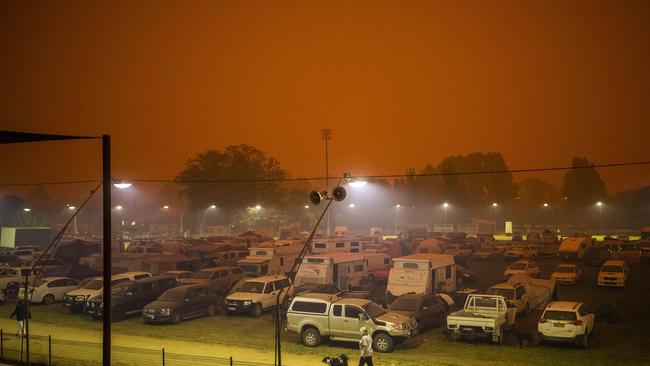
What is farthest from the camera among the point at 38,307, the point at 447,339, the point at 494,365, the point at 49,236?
the point at 49,236

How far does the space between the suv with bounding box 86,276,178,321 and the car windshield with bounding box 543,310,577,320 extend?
17069 mm

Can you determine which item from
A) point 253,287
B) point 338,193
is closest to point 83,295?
point 253,287

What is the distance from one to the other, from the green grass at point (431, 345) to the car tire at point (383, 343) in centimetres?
39

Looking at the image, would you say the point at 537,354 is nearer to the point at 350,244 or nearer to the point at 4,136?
the point at 4,136

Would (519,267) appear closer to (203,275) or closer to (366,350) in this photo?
(203,275)

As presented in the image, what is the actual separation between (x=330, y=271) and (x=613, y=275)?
15.2 meters

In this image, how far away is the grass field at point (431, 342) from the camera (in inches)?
659

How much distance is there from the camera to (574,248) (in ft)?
144

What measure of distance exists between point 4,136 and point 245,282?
53.5 feet

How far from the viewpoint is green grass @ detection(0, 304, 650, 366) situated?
16688 mm

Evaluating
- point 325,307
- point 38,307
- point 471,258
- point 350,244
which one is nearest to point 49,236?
point 38,307

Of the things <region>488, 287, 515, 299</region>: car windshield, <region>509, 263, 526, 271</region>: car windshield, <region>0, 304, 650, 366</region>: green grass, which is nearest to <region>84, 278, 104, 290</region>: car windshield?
<region>0, 304, 650, 366</region>: green grass

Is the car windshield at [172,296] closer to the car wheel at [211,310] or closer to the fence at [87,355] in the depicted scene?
the car wheel at [211,310]

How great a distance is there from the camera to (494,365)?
53.1 ft
